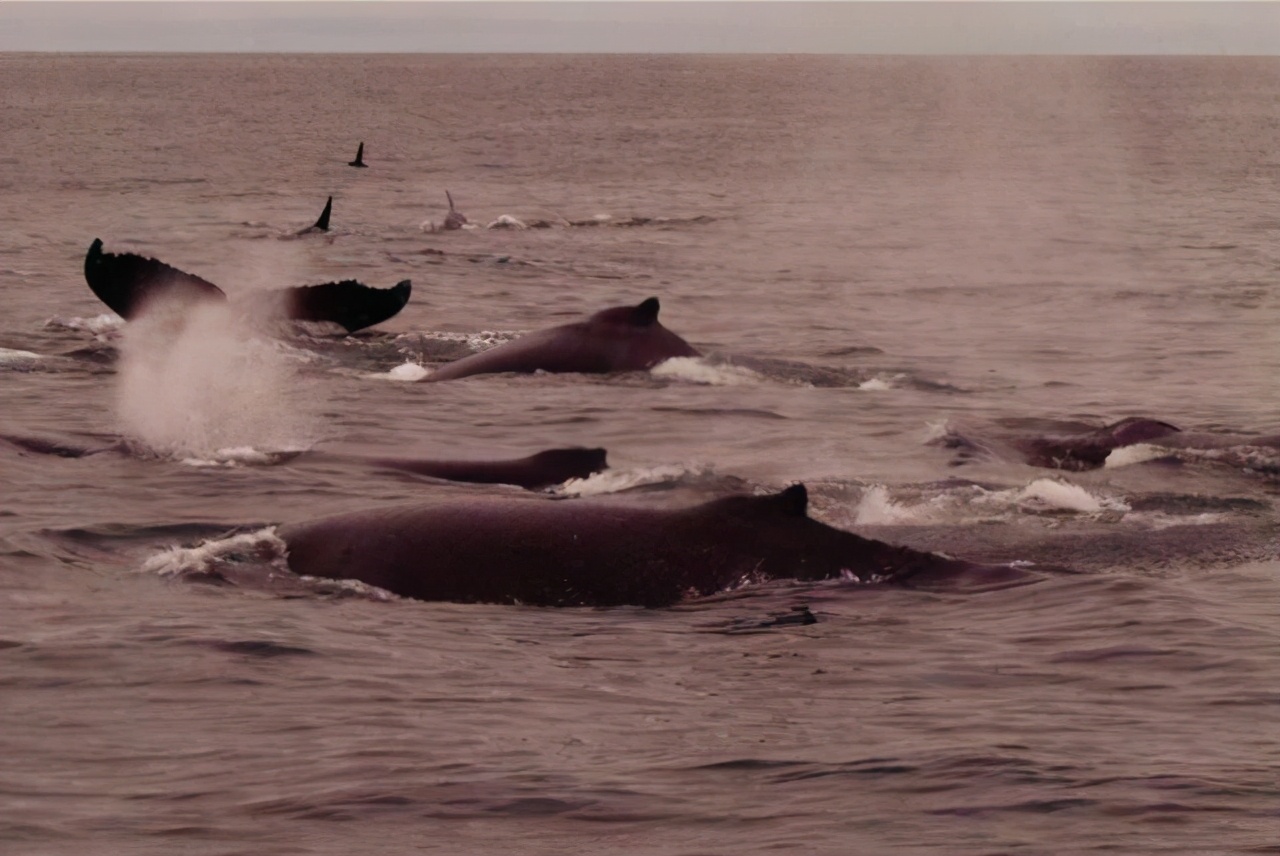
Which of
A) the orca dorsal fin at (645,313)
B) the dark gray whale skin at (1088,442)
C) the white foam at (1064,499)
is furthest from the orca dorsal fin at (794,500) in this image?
the orca dorsal fin at (645,313)

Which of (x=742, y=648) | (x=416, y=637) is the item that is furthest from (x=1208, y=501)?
(x=416, y=637)

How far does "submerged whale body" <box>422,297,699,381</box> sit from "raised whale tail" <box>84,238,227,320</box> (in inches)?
100

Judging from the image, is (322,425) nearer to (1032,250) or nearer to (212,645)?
(212,645)

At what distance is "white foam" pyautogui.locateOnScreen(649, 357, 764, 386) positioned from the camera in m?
19.3

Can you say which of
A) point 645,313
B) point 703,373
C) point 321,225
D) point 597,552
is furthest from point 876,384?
point 321,225

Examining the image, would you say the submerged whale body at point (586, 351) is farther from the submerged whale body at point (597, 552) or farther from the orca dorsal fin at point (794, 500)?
the orca dorsal fin at point (794, 500)

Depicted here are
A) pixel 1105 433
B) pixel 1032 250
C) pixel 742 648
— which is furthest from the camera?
pixel 1032 250

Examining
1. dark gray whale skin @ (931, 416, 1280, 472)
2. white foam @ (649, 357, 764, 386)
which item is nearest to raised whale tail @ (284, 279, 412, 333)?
white foam @ (649, 357, 764, 386)

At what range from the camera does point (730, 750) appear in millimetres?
7730

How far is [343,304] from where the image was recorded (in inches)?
864

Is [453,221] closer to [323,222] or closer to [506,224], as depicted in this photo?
[506,224]

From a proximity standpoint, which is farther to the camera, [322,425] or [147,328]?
[147,328]

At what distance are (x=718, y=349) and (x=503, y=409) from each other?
567 centimetres

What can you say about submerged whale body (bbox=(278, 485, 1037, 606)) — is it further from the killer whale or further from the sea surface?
the killer whale
